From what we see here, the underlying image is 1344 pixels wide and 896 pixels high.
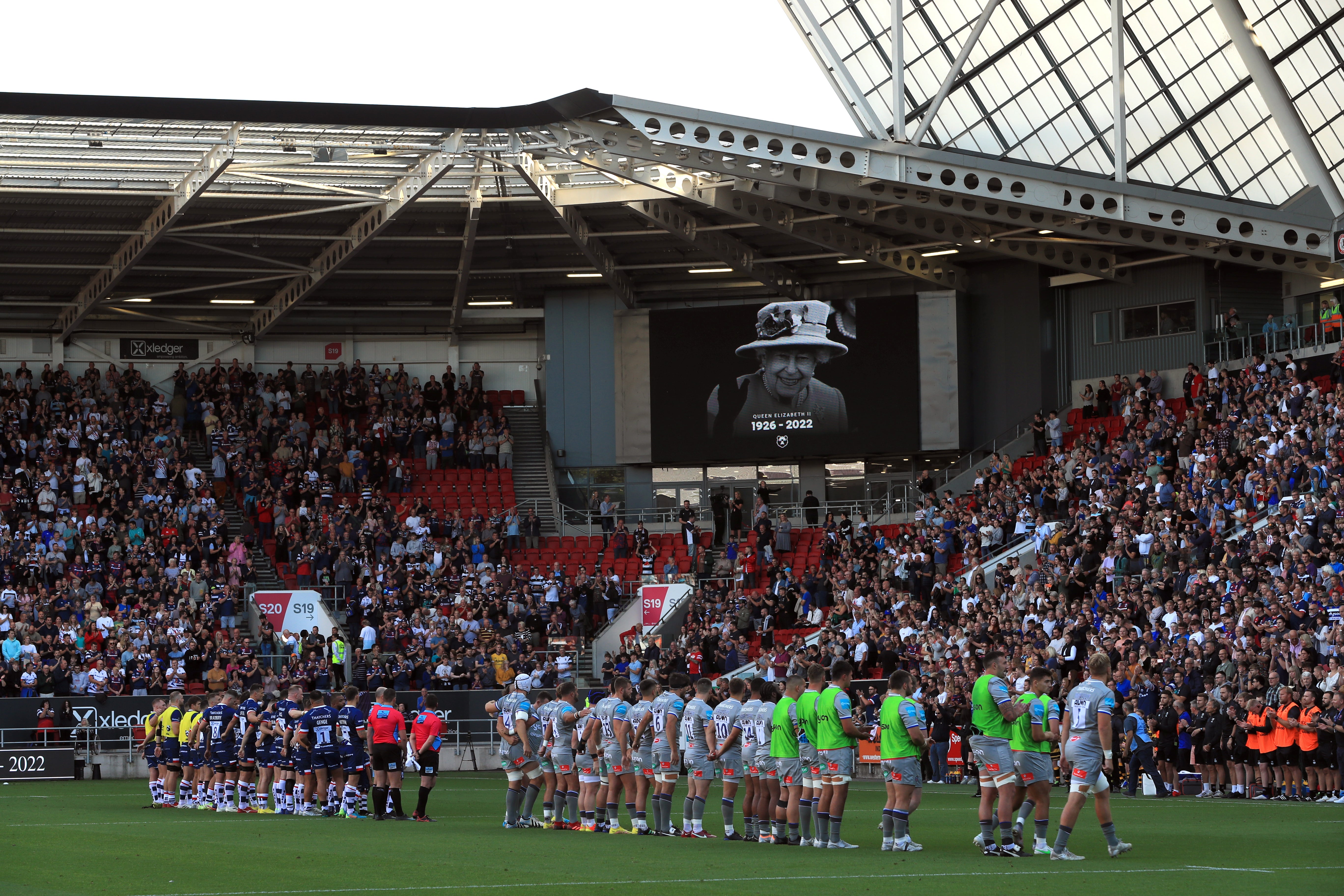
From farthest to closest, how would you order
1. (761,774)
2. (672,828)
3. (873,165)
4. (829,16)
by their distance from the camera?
1. (829,16)
2. (873,165)
3. (672,828)
4. (761,774)

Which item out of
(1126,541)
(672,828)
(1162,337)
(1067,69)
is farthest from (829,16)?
(672,828)

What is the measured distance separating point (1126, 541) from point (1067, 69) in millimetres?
12446

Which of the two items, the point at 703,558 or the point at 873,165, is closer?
the point at 873,165

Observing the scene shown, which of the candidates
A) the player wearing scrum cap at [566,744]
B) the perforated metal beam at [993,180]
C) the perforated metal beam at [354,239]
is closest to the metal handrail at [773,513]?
the perforated metal beam at [354,239]

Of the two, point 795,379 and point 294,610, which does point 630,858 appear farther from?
point 795,379

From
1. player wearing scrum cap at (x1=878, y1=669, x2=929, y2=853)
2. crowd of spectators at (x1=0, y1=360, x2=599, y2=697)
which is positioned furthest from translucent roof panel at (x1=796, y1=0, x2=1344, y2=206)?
player wearing scrum cap at (x1=878, y1=669, x2=929, y2=853)

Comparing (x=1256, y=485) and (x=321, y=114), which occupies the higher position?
(x=321, y=114)

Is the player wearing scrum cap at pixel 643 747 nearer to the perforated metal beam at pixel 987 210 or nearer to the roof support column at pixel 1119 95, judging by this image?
the perforated metal beam at pixel 987 210

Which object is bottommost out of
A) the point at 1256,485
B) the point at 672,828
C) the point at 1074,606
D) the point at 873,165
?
the point at 672,828

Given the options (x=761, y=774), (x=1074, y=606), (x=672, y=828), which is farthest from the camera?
(x=1074, y=606)

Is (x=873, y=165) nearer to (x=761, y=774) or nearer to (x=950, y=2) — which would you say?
(x=950, y=2)

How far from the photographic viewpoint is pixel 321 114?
3384 centimetres

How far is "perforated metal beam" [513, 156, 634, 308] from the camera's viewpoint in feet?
126

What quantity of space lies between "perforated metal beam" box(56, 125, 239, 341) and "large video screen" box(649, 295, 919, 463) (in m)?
14.4
